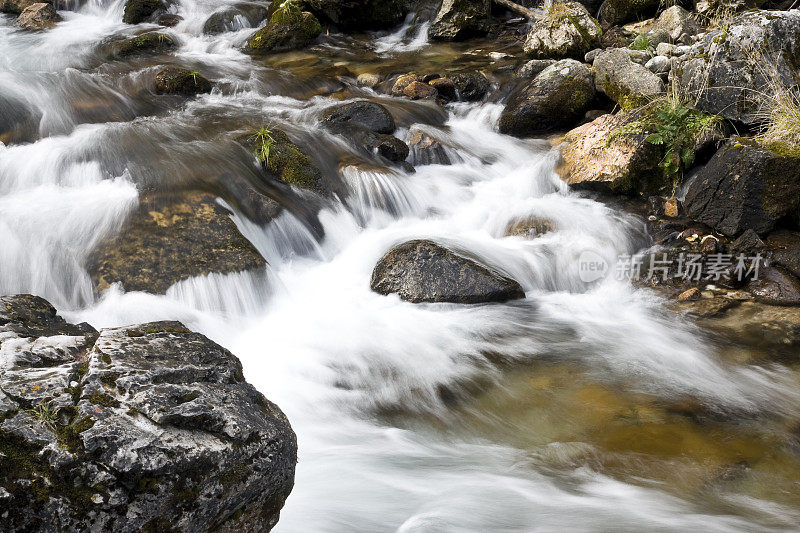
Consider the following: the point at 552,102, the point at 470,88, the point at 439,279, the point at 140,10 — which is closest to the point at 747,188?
the point at 439,279

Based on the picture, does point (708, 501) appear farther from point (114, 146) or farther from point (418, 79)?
point (418, 79)

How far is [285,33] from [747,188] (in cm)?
1033

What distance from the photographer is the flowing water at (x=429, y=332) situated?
12.0 feet

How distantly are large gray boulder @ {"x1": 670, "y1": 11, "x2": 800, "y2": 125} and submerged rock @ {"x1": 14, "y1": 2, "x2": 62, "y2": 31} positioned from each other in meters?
14.4

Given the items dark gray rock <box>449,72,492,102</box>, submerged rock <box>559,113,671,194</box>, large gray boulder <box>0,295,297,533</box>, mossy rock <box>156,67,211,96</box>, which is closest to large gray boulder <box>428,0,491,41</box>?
dark gray rock <box>449,72,492,102</box>

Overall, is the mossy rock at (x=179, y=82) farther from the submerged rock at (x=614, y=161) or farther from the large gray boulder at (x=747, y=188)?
the large gray boulder at (x=747, y=188)

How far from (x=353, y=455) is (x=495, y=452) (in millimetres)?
1031

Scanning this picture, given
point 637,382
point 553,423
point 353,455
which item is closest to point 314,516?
point 353,455

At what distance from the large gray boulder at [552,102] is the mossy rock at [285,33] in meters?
5.99

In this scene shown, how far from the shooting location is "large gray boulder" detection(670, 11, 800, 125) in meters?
6.82

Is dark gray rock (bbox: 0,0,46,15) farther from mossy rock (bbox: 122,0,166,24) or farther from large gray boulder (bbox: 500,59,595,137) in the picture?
large gray boulder (bbox: 500,59,595,137)

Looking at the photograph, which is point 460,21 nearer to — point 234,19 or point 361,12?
point 361,12

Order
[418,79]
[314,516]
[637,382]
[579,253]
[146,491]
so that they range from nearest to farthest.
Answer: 1. [146,491]
2. [314,516]
3. [637,382]
4. [579,253]
5. [418,79]

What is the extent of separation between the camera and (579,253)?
22.2 ft
